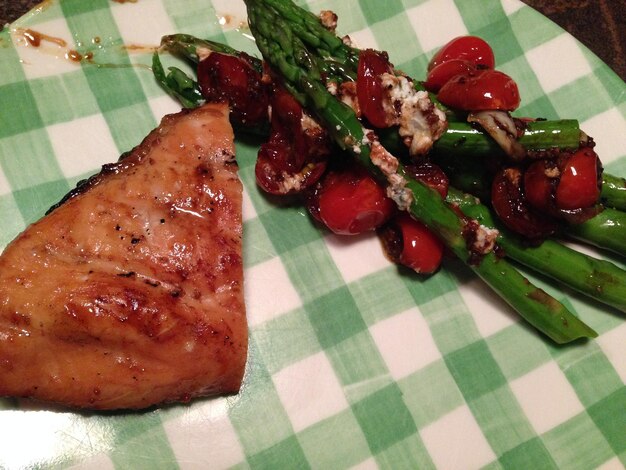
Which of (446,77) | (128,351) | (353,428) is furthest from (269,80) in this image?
(353,428)

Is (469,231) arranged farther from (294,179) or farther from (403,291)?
(294,179)

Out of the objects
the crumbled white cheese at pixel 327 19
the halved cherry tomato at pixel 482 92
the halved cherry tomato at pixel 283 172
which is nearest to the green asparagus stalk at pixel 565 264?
the halved cherry tomato at pixel 482 92

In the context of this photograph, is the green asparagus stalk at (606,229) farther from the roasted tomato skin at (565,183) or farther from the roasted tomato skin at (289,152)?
the roasted tomato skin at (289,152)

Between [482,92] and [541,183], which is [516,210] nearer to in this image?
[541,183]

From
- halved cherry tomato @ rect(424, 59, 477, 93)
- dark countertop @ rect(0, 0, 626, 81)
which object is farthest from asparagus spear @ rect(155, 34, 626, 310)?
dark countertop @ rect(0, 0, 626, 81)

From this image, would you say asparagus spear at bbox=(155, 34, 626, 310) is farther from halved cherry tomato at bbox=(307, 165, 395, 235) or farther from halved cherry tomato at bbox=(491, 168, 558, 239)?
halved cherry tomato at bbox=(307, 165, 395, 235)

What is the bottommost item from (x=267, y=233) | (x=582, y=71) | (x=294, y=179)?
(x=582, y=71)

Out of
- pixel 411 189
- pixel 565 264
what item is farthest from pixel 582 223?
pixel 411 189
